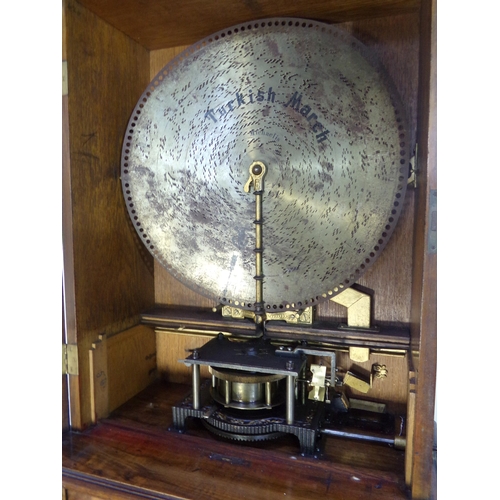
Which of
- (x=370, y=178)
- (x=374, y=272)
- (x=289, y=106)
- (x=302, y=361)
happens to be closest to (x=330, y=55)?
(x=289, y=106)

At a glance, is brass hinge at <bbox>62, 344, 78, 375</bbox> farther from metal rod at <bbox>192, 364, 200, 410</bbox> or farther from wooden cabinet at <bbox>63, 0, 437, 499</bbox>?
metal rod at <bbox>192, 364, 200, 410</bbox>

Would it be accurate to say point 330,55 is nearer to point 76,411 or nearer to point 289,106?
point 289,106

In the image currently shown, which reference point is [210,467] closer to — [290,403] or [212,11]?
[290,403]

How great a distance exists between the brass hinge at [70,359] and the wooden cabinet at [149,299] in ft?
0.03

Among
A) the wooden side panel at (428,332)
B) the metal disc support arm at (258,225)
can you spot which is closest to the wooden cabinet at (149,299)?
the wooden side panel at (428,332)

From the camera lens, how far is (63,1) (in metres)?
0.94

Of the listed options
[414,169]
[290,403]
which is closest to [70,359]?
[290,403]

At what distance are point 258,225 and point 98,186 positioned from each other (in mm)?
446

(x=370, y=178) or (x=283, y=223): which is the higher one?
(x=370, y=178)

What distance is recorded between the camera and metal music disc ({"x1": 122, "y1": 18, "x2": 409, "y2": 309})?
95 centimetres

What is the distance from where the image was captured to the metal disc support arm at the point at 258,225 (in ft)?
3.23

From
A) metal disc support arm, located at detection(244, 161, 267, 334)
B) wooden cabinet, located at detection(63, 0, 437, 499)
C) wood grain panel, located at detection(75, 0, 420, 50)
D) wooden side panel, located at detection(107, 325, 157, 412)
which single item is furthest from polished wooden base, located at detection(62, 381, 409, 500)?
wood grain panel, located at detection(75, 0, 420, 50)

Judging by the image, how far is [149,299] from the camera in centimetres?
130

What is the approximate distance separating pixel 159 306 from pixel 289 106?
29.5 inches
